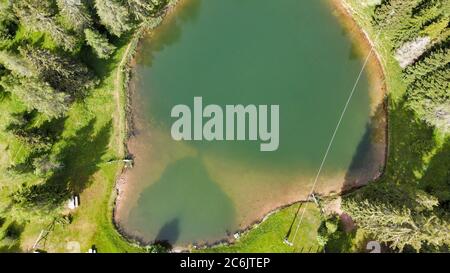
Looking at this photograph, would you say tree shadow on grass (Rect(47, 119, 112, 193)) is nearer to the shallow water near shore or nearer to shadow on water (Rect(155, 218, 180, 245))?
the shallow water near shore

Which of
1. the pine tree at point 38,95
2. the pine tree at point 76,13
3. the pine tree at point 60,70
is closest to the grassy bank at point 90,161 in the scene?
the pine tree at point 60,70

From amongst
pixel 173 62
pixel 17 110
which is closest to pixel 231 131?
pixel 173 62

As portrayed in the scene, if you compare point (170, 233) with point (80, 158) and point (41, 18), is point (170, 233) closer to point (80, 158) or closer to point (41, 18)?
point (80, 158)

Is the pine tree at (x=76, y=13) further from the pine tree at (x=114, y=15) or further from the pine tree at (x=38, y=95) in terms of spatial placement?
the pine tree at (x=38, y=95)

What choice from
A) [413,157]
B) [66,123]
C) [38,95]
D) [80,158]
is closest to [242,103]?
[80,158]
